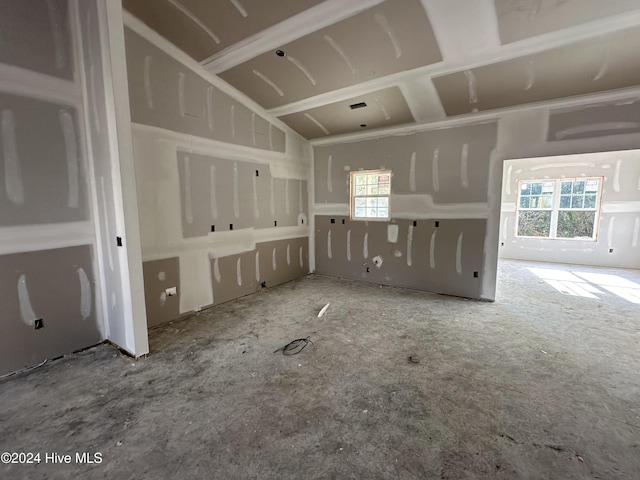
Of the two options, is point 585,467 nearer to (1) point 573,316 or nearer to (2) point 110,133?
(1) point 573,316

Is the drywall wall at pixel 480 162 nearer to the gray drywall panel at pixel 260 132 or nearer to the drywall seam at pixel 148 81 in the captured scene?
the gray drywall panel at pixel 260 132

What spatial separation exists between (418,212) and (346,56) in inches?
103

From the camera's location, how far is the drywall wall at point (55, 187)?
2.39m

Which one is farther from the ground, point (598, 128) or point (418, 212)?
Answer: point (598, 128)

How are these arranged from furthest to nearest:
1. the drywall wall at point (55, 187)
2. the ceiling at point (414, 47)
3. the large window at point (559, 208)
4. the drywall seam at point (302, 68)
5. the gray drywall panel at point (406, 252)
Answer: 1. the large window at point (559, 208)
2. the gray drywall panel at point (406, 252)
3. the drywall seam at point (302, 68)
4. the ceiling at point (414, 47)
5. the drywall wall at point (55, 187)

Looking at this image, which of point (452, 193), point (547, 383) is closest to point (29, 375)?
point (547, 383)

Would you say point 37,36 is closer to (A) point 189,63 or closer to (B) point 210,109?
(A) point 189,63

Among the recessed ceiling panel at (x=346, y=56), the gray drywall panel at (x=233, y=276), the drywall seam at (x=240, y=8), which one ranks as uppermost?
the drywall seam at (x=240, y=8)

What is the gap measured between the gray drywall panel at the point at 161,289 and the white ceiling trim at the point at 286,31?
100 inches

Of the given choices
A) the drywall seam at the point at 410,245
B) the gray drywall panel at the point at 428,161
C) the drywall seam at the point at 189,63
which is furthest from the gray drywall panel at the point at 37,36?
the drywall seam at the point at 410,245

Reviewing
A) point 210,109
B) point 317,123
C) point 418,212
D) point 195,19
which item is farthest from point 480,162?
point 195,19

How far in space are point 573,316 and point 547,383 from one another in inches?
78.5

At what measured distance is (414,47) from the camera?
296cm

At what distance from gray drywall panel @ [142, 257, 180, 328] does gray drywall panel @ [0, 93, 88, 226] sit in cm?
88
